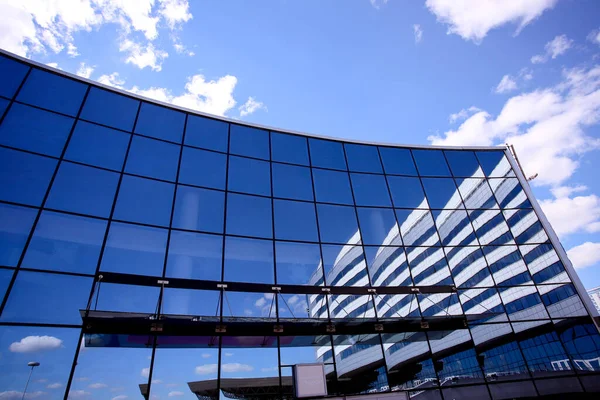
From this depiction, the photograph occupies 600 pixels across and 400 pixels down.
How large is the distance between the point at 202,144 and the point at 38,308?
10.7 m

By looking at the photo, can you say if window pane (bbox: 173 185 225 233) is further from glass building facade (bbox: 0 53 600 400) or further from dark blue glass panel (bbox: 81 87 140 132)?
dark blue glass panel (bbox: 81 87 140 132)

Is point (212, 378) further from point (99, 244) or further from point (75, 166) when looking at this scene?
point (75, 166)

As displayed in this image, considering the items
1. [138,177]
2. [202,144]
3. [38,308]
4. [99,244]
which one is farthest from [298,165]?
[38,308]

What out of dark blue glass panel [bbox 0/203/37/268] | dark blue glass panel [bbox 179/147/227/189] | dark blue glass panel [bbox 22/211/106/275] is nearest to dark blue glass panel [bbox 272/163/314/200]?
dark blue glass panel [bbox 179/147/227/189]

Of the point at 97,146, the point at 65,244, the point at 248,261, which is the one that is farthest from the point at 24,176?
the point at 248,261

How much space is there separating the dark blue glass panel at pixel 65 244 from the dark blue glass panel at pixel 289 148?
10.3m

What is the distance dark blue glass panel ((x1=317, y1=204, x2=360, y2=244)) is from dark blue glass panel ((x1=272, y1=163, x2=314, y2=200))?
1.29 m

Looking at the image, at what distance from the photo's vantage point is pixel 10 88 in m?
14.9

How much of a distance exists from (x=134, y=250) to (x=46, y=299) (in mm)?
3366

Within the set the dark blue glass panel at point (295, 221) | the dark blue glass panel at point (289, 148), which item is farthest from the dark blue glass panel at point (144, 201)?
the dark blue glass panel at point (289, 148)

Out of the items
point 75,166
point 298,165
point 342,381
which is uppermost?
point 298,165

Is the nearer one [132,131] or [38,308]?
[38,308]

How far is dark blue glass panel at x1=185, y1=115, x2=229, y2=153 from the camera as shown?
1847 cm

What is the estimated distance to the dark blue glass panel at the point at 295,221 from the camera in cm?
1730
